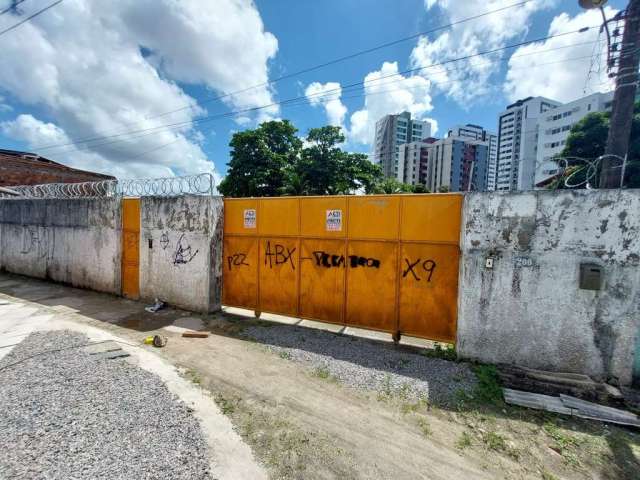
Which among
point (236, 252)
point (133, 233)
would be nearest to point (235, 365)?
point (236, 252)

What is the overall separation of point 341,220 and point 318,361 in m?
2.49

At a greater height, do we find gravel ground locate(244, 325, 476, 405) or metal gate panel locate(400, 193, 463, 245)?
metal gate panel locate(400, 193, 463, 245)

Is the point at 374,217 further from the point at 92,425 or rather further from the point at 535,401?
the point at 92,425

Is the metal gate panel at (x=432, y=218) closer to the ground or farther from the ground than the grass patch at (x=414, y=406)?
farther from the ground

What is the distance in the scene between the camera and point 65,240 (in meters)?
8.59

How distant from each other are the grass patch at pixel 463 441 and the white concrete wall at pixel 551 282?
1.62 meters

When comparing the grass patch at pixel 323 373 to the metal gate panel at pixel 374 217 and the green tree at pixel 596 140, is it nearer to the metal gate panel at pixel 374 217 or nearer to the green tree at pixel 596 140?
the metal gate panel at pixel 374 217

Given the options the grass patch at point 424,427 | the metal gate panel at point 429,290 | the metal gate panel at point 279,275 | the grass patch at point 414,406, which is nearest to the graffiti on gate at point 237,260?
the metal gate panel at point 279,275

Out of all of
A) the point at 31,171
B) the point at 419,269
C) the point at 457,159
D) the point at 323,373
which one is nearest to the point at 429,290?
the point at 419,269

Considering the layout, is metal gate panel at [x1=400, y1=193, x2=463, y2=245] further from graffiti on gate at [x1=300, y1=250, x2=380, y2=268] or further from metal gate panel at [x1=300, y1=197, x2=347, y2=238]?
metal gate panel at [x1=300, y1=197, x2=347, y2=238]

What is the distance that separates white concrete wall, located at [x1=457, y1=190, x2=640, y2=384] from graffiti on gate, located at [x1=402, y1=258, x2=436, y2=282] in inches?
21.2

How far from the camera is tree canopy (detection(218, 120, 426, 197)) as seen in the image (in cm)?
1961

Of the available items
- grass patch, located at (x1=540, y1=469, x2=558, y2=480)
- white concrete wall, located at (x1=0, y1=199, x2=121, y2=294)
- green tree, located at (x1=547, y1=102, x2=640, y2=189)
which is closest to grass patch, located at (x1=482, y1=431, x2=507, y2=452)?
grass patch, located at (x1=540, y1=469, x2=558, y2=480)

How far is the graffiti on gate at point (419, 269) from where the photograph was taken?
4.74 m
